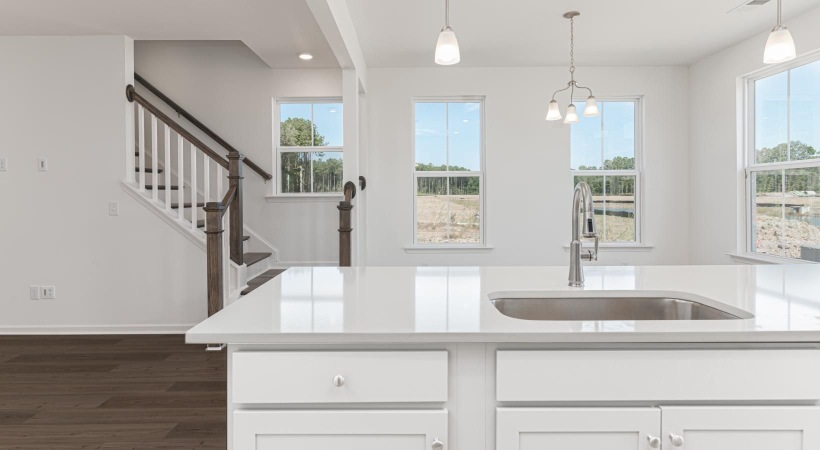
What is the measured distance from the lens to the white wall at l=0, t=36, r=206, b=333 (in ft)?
13.7

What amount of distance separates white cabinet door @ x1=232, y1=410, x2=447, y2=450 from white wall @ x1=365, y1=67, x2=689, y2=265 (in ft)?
14.7

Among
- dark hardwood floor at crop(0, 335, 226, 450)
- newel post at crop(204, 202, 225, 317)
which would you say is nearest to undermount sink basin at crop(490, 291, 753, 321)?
dark hardwood floor at crop(0, 335, 226, 450)

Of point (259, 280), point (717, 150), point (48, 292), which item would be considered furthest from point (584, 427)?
point (717, 150)

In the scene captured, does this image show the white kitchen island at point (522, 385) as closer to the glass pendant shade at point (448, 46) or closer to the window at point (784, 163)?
the glass pendant shade at point (448, 46)

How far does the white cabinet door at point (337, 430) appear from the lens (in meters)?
1.09

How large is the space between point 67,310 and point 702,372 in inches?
188

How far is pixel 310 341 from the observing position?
42.5 inches

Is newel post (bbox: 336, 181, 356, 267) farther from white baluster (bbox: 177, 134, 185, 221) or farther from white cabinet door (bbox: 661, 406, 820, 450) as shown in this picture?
white cabinet door (bbox: 661, 406, 820, 450)

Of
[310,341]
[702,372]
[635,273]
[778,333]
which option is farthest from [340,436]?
[635,273]

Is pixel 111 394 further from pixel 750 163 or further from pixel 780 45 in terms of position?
pixel 750 163

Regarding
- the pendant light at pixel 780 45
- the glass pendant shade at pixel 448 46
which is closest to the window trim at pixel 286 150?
the glass pendant shade at pixel 448 46

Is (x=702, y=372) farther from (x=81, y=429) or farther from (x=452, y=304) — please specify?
(x=81, y=429)

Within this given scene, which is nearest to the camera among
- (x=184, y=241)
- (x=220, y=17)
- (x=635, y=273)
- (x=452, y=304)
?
(x=452, y=304)

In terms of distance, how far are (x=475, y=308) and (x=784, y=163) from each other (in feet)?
14.4
